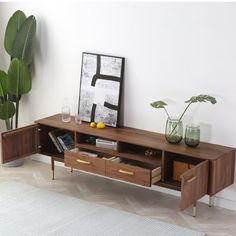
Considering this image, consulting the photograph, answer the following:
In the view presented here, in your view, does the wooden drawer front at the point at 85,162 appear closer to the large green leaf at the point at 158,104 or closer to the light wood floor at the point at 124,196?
the light wood floor at the point at 124,196

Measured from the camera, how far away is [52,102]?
4.85m

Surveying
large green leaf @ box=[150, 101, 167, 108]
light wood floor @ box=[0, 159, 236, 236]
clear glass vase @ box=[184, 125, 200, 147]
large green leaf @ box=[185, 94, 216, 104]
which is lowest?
light wood floor @ box=[0, 159, 236, 236]

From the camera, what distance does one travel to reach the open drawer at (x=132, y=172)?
3.85 metres

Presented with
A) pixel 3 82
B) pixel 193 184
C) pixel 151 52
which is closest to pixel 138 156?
pixel 193 184

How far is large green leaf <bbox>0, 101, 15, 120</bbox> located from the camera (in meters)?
4.65

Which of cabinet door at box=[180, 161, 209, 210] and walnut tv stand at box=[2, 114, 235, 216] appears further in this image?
walnut tv stand at box=[2, 114, 235, 216]

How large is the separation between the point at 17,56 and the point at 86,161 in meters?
1.20

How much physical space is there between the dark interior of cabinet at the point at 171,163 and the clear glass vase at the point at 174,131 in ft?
0.35

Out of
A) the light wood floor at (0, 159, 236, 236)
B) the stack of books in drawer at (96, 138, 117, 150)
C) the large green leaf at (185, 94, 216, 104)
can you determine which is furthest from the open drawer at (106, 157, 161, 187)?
the large green leaf at (185, 94, 216, 104)

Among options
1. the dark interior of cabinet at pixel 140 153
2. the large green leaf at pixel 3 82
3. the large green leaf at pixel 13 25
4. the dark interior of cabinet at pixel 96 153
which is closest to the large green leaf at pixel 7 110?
the large green leaf at pixel 3 82

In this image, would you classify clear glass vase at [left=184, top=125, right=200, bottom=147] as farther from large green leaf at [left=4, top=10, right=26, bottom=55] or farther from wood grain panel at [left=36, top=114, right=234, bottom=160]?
large green leaf at [left=4, top=10, right=26, bottom=55]

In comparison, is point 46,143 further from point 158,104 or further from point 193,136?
point 193,136

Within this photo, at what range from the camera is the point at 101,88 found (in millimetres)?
4426

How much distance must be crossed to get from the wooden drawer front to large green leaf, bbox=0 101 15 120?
2.50 feet
